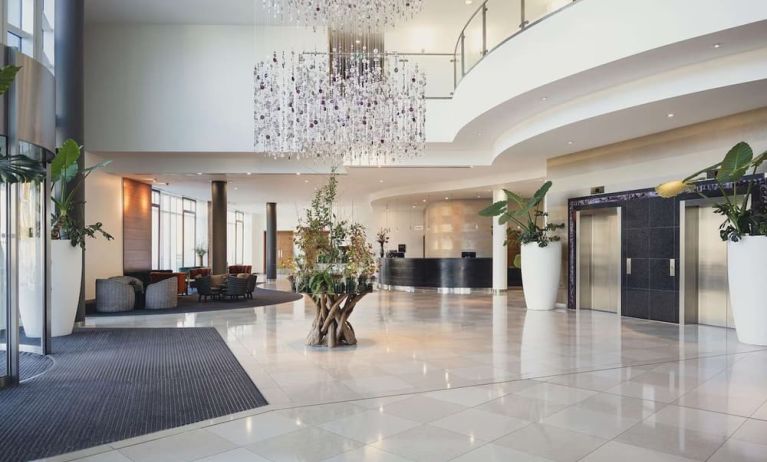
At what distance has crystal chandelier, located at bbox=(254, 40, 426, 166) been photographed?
10258 mm

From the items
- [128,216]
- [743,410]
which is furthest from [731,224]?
[128,216]

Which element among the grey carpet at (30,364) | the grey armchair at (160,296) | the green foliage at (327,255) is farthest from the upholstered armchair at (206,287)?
the green foliage at (327,255)

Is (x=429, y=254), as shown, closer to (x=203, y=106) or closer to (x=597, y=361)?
(x=203, y=106)

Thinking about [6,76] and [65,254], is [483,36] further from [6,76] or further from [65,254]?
[6,76]

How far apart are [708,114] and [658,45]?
106 inches

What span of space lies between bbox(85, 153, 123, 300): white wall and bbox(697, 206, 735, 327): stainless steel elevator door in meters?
13.2

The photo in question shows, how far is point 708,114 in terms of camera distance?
8.80 metres

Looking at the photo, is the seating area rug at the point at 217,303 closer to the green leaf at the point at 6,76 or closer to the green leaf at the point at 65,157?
the green leaf at the point at 65,157

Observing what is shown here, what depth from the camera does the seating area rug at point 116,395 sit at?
402cm

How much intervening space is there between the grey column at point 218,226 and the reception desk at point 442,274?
6.17 meters

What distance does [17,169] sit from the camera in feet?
15.6

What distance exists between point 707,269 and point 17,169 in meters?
10.4

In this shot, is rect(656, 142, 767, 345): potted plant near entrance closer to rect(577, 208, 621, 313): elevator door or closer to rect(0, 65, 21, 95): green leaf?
rect(577, 208, 621, 313): elevator door

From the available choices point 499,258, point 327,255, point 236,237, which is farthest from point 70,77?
point 236,237
